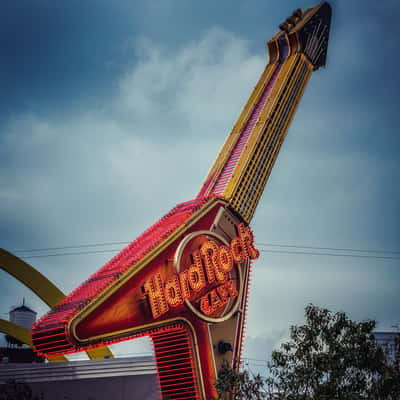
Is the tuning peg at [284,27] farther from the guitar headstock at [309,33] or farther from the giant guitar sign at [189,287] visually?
the giant guitar sign at [189,287]

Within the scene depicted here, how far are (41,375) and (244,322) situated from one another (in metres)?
9.30

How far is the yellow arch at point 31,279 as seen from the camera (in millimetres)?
36125

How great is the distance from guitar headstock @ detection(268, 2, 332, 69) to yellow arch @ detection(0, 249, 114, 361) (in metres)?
19.6

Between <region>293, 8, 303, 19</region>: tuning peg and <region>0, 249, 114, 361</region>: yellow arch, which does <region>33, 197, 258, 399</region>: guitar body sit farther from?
<region>293, 8, 303, 19</region>: tuning peg

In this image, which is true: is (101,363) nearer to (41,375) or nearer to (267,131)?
(41,375)

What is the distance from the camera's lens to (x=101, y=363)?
28.9 metres

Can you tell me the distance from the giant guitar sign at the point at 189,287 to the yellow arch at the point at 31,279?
1088 cm

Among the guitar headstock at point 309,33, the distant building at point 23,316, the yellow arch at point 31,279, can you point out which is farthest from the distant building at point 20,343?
the guitar headstock at point 309,33

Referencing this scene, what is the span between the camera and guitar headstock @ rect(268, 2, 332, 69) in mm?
40375

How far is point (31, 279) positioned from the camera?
37406 millimetres

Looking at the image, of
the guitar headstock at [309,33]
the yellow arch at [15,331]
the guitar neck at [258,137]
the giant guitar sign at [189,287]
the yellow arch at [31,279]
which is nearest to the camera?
the giant guitar sign at [189,287]

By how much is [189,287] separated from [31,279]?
14.4 metres

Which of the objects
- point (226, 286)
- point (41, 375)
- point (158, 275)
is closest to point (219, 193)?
point (226, 286)

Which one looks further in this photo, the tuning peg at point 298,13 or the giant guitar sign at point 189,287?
the tuning peg at point 298,13
